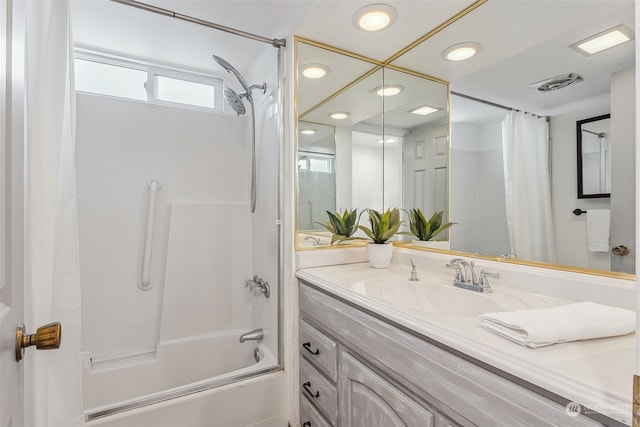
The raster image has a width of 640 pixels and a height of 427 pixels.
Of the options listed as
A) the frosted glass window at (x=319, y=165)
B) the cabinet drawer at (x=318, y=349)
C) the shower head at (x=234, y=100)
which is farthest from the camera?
the shower head at (x=234, y=100)

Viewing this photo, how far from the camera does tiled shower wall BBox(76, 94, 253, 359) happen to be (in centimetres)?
193

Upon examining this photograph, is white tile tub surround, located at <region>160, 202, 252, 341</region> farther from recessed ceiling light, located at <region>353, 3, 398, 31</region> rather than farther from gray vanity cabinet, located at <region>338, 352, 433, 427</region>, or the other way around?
recessed ceiling light, located at <region>353, 3, 398, 31</region>

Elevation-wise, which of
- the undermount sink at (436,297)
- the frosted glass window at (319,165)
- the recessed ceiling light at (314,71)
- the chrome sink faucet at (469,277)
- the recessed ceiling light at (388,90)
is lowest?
the undermount sink at (436,297)

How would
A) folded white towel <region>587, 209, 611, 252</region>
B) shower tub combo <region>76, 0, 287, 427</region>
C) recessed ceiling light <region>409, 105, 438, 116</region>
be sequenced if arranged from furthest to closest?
shower tub combo <region>76, 0, 287, 427</region> → recessed ceiling light <region>409, 105, 438, 116</region> → folded white towel <region>587, 209, 611, 252</region>

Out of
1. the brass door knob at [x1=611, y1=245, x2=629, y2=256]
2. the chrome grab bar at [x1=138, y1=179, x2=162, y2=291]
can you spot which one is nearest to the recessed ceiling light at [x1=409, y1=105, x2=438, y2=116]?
the brass door knob at [x1=611, y1=245, x2=629, y2=256]

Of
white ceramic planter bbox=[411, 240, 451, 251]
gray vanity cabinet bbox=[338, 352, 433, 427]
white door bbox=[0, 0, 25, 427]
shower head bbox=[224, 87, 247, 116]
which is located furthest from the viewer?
shower head bbox=[224, 87, 247, 116]

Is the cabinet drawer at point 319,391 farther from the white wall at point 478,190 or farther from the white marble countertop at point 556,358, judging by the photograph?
the white wall at point 478,190

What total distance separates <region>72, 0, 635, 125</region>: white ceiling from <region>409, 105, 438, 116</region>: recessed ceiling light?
153 mm

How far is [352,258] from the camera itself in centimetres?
166

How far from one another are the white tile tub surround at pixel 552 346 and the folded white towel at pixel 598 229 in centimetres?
9

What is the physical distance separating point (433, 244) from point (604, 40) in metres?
0.94

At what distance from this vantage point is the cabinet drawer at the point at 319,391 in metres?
1.18

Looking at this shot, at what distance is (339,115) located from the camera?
5.76 feet

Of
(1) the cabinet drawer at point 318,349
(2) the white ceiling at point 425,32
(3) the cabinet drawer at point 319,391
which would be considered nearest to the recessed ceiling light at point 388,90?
(2) the white ceiling at point 425,32
